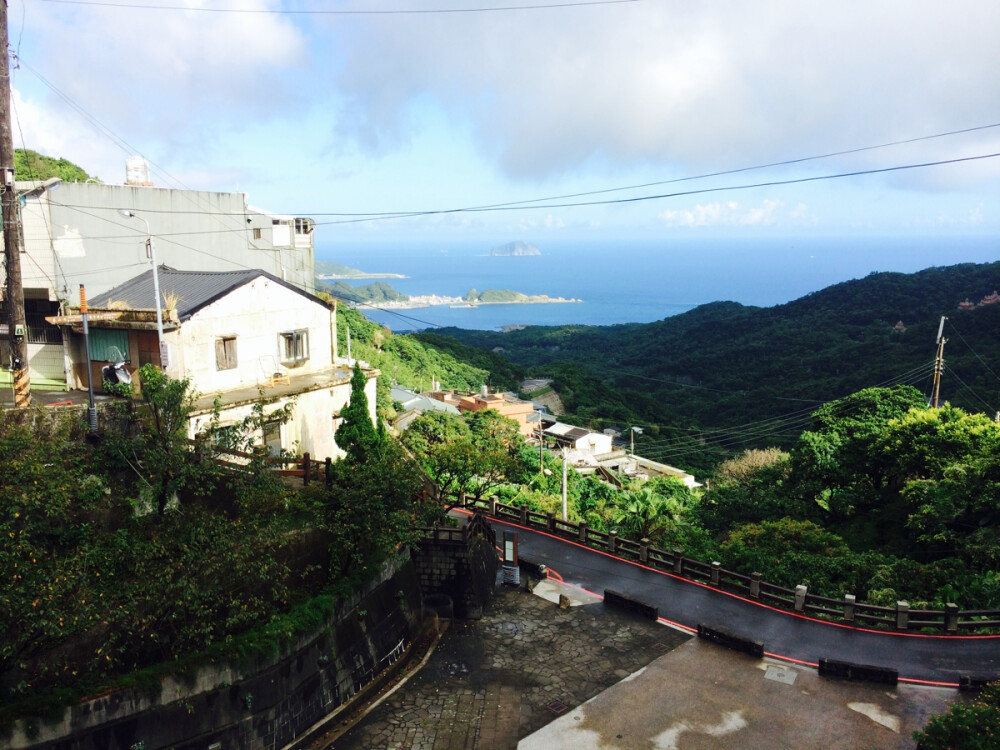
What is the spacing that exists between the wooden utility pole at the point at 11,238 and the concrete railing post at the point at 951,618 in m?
23.0

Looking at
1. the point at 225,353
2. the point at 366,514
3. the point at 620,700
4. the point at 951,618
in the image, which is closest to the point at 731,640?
the point at 620,700

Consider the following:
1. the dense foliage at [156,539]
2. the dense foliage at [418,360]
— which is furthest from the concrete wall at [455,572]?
the dense foliage at [418,360]

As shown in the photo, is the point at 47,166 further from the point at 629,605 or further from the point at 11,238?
the point at 629,605

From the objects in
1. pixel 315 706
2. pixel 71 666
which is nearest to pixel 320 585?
pixel 315 706

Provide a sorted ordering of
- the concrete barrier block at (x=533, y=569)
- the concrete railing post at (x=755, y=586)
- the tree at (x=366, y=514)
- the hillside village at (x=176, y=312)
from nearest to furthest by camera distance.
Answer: the tree at (x=366, y=514) → the concrete railing post at (x=755, y=586) → the hillside village at (x=176, y=312) → the concrete barrier block at (x=533, y=569)

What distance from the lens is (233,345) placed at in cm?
2327

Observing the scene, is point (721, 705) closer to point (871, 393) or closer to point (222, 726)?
point (222, 726)

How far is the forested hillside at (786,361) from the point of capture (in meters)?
58.5

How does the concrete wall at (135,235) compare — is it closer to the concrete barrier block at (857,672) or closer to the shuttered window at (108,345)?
the shuttered window at (108,345)

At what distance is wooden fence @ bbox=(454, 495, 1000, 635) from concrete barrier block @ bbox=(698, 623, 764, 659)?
234 cm

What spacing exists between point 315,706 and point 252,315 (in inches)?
512

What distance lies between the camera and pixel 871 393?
3484cm

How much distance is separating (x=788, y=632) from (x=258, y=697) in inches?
510

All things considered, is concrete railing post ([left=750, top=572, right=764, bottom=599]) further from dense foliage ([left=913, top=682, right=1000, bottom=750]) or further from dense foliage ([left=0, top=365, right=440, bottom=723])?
dense foliage ([left=0, top=365, right=440, bottom=723])
